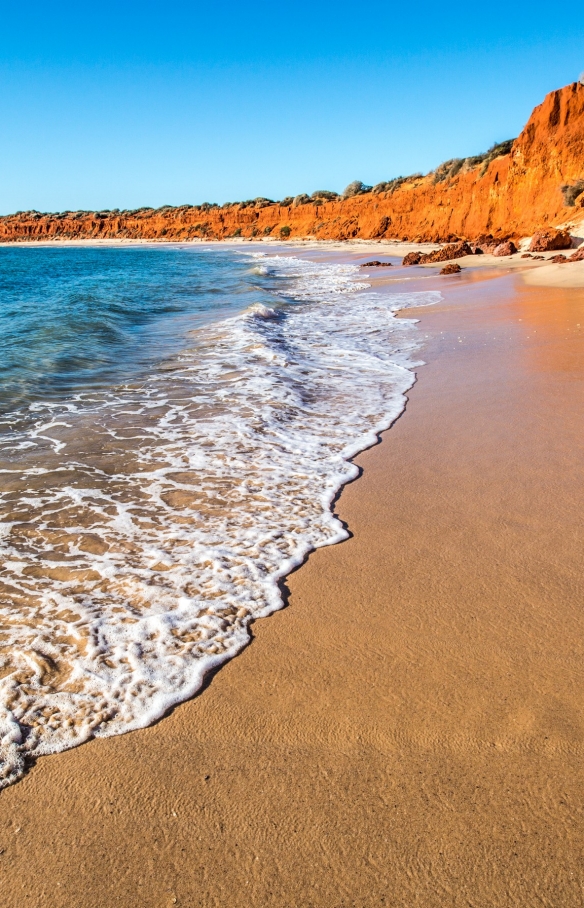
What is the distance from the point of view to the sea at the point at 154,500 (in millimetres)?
2318

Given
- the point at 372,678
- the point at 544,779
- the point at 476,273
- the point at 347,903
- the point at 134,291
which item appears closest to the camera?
the point at 347,903

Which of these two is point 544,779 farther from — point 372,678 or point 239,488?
point 239,488

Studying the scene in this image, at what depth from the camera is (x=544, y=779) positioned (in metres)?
1.77

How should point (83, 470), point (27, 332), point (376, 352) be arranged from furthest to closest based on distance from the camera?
1. point (27, 332)
2. point (376, 352)
3. point (83, 470)

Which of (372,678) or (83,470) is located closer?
(372,678)

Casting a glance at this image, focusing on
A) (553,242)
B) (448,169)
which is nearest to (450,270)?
(553,242)

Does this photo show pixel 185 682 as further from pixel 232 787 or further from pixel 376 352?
pixel 376 352

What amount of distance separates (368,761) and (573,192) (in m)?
28.8

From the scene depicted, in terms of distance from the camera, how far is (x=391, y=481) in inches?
157

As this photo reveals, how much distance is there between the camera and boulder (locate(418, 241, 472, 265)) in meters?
23.9

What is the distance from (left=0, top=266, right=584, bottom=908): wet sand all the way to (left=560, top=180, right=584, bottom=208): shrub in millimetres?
26684

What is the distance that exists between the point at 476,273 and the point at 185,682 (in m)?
18.7

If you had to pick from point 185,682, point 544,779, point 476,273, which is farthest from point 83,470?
point 476,273

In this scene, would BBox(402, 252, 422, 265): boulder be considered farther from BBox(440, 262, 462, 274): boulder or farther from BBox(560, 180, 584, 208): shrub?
BBox(560, 180, 584, 208): shrub
